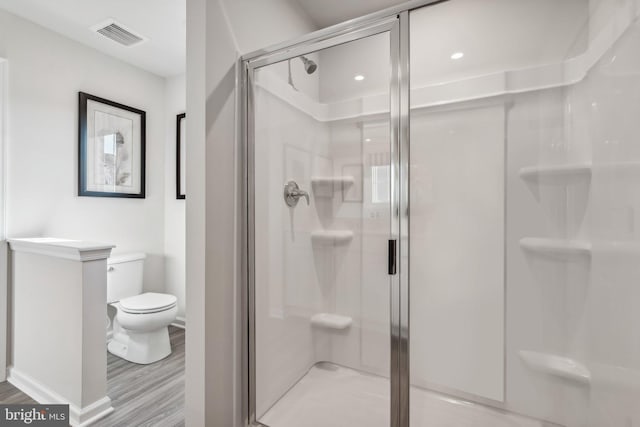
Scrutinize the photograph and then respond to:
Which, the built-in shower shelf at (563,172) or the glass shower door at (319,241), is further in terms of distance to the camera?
the glass shower door at (319,241)

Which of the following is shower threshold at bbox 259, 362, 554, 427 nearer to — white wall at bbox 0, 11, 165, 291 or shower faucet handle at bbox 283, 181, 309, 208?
shower faucet handle at bbox 283, 181, 309, 208

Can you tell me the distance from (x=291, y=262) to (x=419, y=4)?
122 cm

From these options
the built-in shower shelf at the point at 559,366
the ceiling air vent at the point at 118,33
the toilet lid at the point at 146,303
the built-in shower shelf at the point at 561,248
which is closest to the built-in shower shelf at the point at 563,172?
the built-in shower shelf at the point at 561,248

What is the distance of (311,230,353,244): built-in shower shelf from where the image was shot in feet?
4.82

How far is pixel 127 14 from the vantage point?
1.97 metres

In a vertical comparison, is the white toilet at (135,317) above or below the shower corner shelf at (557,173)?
below

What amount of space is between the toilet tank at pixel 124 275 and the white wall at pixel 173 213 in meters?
0.31

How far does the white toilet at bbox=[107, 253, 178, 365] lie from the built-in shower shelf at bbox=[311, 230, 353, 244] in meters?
1.35

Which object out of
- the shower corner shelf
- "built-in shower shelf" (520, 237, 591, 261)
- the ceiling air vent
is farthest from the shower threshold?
the ceiling air vent

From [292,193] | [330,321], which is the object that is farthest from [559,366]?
[292,193]

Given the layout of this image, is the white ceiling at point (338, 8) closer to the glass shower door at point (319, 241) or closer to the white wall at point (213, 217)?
the white wall at point (213, 217)

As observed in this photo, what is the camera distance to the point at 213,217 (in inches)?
53.7

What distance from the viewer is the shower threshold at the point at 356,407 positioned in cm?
136

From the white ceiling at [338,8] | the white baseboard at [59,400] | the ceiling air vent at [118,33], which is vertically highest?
the white ceiling at [338,8]
